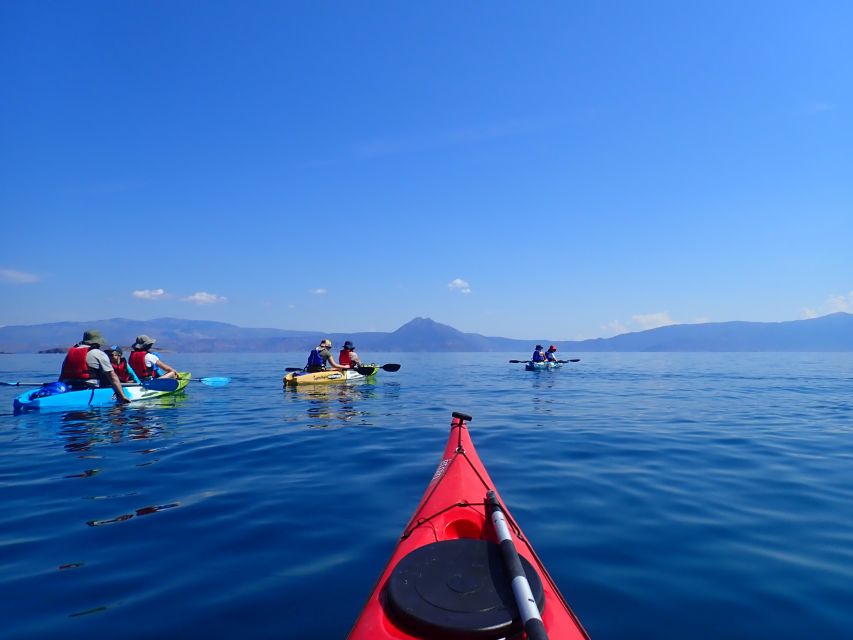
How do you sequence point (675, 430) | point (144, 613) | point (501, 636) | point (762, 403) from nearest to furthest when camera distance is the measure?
point (501, 636)
point (144, 613)
point (675, 430)
point (762, 403)

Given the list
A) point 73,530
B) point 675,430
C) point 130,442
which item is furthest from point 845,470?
point 130,442

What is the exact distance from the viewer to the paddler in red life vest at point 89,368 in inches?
513

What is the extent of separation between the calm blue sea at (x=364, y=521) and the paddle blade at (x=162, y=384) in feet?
13.3

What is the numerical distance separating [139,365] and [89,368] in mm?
2839

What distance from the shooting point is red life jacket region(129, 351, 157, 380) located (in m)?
16.0

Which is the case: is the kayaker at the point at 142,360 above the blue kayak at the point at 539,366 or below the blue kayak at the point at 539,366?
above

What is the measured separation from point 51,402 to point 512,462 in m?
13.2

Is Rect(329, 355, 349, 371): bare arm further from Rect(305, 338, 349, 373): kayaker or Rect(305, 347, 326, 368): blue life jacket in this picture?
Rect(305, 347, 326, 368): blue life jacket

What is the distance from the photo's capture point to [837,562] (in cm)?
412

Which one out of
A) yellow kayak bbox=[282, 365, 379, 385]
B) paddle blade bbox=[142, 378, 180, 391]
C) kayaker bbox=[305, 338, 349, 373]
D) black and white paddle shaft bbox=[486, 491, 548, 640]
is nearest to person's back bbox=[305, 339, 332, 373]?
kayaker bbox=[305, 338, 349, 373]

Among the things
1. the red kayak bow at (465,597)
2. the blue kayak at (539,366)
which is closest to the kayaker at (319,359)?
the blue kayak at (539,366)

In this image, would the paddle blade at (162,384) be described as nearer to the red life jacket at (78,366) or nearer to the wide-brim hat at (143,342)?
the wide-brim hat at (143,342)

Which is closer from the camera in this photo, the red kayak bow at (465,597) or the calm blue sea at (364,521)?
the red kayak bow at (465,597)

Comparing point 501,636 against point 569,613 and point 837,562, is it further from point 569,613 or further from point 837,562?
point 837,562
